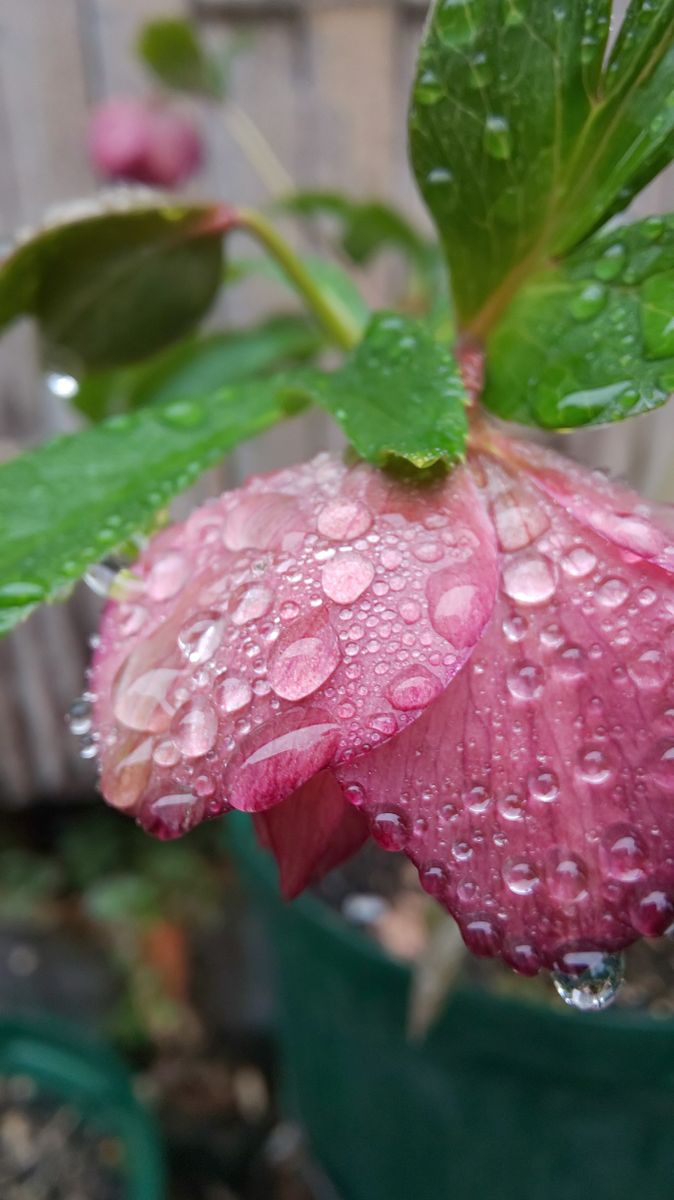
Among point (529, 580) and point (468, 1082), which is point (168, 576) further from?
point (468, 1082)

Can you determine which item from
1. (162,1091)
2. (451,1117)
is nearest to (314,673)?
(451,1117)

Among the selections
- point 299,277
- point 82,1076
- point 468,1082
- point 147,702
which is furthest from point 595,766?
point 82,1076

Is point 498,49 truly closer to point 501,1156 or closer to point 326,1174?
point 501,1156

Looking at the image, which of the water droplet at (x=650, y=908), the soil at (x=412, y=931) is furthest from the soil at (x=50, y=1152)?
the water droplet at (x=650, y=908)

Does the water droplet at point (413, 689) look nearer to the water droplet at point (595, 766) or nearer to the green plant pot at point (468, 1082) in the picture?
the water droplet at point (595, 766)

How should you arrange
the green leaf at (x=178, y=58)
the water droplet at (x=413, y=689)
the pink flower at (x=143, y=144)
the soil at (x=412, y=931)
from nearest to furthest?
1. the water droplet at (x=413, y=689)
2. the soil at (x=412, y=931)
3. the green leaf at (x=178, y=58)
4. the pink flower at (x=143, y=144)

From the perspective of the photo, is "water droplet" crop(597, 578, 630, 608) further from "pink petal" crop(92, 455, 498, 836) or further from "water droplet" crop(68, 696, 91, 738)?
"water droplet" crop(68, 696, 91, 738)
